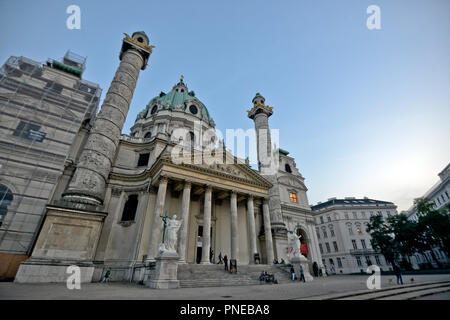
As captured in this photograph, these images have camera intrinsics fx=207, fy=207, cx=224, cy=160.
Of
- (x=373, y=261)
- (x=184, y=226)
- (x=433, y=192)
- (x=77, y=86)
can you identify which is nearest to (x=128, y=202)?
(x=184, y=226)

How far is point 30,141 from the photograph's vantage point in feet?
51.8

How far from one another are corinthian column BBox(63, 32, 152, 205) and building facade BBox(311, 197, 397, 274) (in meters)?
35.7

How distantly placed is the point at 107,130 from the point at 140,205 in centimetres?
670

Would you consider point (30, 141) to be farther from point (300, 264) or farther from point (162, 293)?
point (300, 264)

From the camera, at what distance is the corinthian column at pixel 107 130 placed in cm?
1438

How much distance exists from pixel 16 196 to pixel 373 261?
4905cm

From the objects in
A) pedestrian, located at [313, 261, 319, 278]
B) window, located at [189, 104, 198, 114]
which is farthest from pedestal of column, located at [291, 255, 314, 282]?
window, located at [189, 104, 198, 114]

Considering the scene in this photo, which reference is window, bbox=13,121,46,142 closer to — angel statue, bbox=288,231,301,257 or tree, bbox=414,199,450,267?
angel statue, bbox=288,231,301,257

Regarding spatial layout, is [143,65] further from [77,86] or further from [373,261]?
[373,261]

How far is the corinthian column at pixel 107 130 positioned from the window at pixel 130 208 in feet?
9.20

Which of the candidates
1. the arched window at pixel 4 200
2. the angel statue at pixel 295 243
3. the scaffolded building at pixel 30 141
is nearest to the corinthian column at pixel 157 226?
the scaffolded building at pixel 30 141

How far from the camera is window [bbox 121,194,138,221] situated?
1731 centimetres

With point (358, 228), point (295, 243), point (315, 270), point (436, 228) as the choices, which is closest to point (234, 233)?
point (295, 243)
